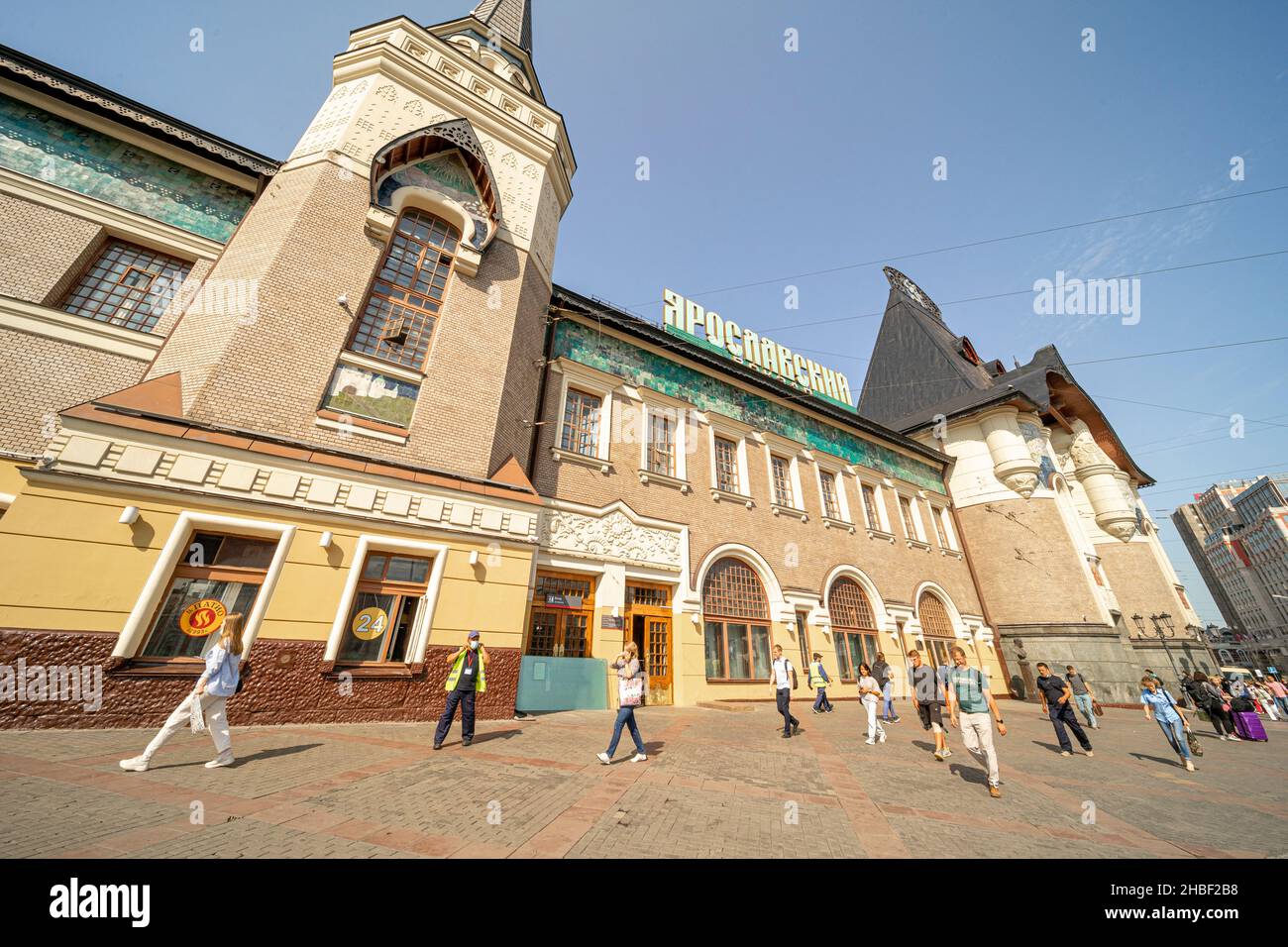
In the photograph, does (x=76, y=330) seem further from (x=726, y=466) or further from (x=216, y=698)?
(x=726, y=466)

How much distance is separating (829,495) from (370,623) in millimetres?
16832

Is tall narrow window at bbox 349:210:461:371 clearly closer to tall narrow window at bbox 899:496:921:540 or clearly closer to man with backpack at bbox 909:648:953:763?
man with backpack at bbox 909:648:953:763

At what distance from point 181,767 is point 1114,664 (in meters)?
28.9

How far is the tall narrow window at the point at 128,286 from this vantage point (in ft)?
30.6

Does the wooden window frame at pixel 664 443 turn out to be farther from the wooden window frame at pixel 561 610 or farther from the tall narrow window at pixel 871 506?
the tall narrow window at pixel 871 506

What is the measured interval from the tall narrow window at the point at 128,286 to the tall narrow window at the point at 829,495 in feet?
66.1

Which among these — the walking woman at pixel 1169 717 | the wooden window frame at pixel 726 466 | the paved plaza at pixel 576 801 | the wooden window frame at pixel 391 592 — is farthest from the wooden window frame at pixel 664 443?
the walking woman at pixel 1169 717

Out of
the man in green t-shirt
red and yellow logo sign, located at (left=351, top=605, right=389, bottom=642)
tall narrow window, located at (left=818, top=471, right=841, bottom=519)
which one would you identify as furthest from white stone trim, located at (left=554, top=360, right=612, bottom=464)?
tall narrow window, located at (left=818, top=471, right=841, bottom=519)

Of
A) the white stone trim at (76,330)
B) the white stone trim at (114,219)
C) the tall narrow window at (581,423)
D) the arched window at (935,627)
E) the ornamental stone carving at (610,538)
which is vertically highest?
the white stone trim at (114,219)

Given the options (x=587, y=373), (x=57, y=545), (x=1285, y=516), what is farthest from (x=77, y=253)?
(x=1285, y=516)

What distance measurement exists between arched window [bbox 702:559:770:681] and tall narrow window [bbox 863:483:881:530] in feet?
27.0

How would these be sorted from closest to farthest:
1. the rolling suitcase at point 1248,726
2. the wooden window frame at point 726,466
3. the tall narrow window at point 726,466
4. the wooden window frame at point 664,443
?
the rolling suitcase at point 1248,726, the wooden window frame at point 664,443, the wooden window frame at point 726,466, the tall narrow window at point 726,466

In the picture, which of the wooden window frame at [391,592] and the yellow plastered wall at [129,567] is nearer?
the yellow plastered wall at [129,567]
